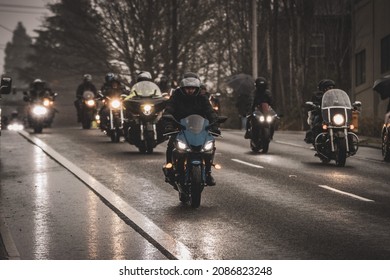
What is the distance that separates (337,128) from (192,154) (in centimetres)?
679

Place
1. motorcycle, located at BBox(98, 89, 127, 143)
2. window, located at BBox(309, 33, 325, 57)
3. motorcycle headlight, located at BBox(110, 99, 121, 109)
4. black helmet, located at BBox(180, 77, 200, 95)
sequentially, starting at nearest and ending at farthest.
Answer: black helmet, located at BBox(180, 77, 200, 95) < motorcycle, located at BBox(98, 89, 127, 143) < motorcycle headlight, located at BBox(110, 99, 121, 109) < window, located at BBox(309, 33, 325, 57)

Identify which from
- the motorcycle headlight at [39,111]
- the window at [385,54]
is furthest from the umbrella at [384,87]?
the window at [385,54]

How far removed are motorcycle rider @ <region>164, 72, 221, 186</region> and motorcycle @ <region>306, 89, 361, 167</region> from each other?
5.98m

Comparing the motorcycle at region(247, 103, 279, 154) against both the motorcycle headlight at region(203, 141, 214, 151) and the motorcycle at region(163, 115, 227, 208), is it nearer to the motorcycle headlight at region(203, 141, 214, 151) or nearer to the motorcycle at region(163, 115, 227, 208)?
the motorcycle at region(163, 115, 227, 208)

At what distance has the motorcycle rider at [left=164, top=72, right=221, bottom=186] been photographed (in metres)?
13.2

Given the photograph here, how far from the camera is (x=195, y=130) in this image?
12.9 m

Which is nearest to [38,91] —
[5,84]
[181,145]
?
[5,84]

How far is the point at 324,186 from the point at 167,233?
521 cm

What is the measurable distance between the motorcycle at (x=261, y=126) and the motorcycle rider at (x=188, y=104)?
910cm

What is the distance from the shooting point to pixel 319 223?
11609 mm

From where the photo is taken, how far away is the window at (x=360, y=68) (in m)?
42.2

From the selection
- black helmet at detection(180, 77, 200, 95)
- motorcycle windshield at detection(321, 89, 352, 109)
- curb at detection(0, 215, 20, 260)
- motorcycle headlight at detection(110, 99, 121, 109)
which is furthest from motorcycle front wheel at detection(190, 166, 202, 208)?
motorcycle headlight at detection(110, 99, 121, 109)

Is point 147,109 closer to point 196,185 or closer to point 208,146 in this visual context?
point 208,146

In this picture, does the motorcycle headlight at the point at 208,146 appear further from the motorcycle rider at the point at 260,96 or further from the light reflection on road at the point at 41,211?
the motorcycle rider at the point at 260,96
